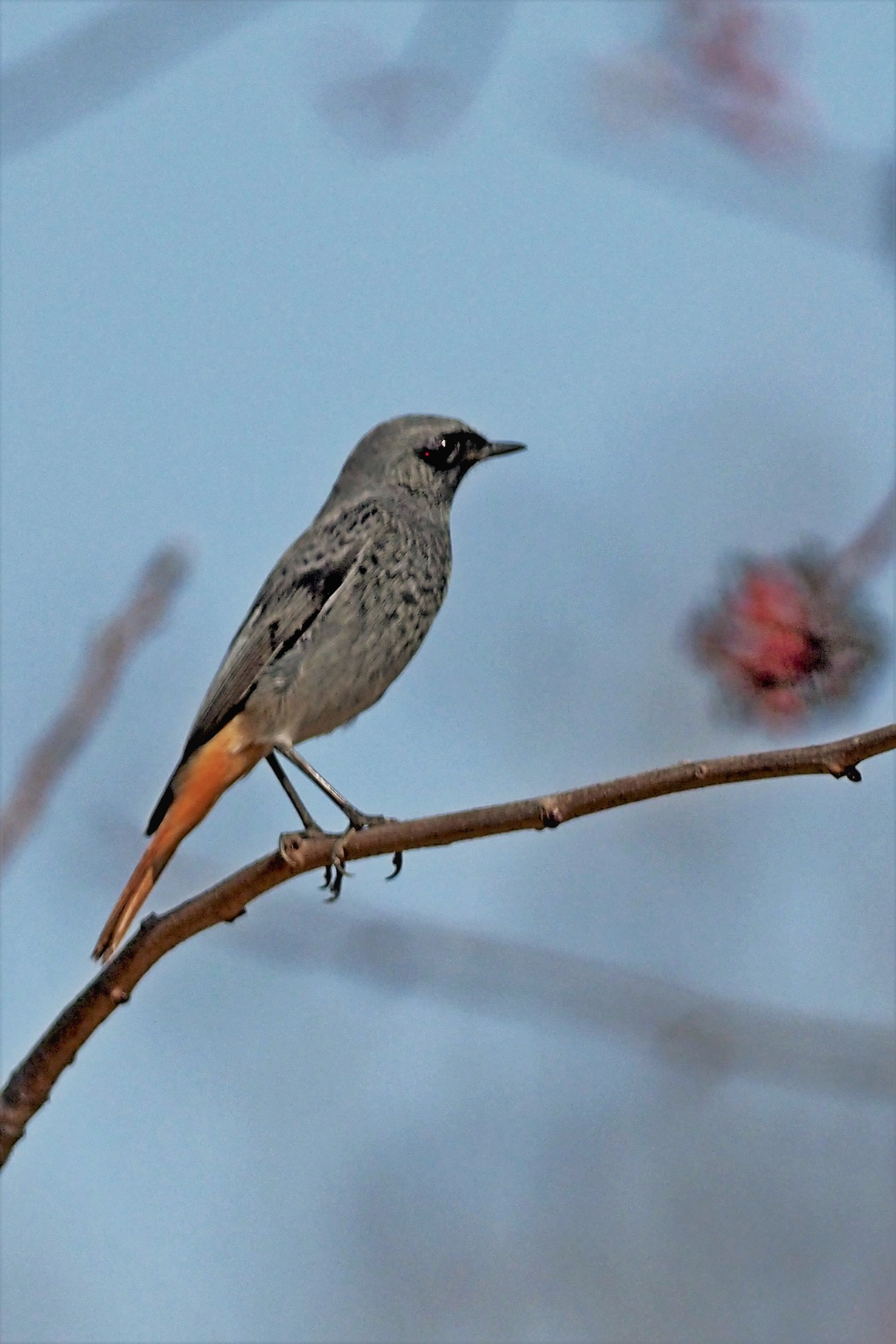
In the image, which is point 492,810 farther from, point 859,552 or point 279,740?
point 279,740

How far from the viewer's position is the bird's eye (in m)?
5.18

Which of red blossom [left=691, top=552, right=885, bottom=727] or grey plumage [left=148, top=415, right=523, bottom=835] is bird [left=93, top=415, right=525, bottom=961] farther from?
red blossom [left=691, top=552, right=885, bottom=727]

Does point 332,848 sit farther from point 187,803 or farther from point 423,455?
Result: point 423,455

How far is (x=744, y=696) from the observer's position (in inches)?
104

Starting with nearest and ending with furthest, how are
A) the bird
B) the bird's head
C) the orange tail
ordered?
the orange tail, the bird, the bird's head

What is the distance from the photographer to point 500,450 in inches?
205

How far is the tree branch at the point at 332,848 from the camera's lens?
234cm

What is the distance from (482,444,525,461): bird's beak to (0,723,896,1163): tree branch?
2.37 meters

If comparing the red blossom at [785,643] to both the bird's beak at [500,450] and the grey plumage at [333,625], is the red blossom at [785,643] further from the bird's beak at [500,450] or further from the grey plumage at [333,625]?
the bird's beak at [500,450]

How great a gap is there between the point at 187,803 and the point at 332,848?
4.21ft

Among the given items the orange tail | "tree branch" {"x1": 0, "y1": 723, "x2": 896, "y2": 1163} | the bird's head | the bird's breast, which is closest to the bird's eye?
the bird's head

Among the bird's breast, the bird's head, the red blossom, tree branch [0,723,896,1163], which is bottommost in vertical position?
tree branch [0,723,896,1163]

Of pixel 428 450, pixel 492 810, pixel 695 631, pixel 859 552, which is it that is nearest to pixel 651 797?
pixel 492 810

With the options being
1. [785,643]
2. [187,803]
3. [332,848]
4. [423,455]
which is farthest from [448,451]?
[785,643]
